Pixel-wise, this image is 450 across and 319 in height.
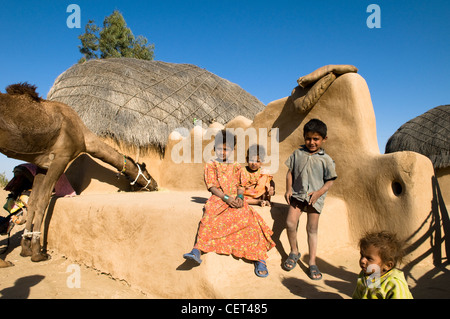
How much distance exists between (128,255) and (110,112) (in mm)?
4424

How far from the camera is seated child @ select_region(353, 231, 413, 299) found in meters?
1.81

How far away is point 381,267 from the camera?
6.14 feet

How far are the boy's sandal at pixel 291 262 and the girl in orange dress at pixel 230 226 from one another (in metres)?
0.21

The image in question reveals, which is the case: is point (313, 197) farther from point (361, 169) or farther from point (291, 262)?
point (361, 169)

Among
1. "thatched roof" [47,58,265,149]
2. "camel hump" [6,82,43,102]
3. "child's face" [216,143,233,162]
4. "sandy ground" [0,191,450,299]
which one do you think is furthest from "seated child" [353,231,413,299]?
"thatched roof" [47,58,265,149]

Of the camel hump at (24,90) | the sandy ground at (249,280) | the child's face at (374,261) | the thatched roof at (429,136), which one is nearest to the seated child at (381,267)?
the child's face at (374,261)

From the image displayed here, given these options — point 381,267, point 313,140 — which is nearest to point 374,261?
point 381,267

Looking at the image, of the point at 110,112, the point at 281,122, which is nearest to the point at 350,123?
the point at 281,122

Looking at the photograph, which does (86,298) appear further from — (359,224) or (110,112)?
(110,112)

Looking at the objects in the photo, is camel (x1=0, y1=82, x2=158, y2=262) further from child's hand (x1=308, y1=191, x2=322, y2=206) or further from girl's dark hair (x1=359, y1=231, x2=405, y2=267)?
girl's dark hair (x1=359, y1=231, x2=405, y2=267)

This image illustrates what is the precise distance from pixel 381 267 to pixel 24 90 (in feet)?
16.9

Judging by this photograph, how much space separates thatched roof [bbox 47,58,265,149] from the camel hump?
215 centimetres
